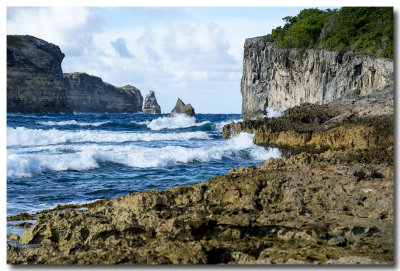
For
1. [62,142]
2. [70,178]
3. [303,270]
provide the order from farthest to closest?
1. [62,142]
2. [70,178]
3. [303,270]

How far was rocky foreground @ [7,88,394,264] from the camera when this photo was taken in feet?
12.3

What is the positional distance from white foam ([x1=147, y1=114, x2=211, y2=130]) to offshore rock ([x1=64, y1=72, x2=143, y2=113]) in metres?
47.6

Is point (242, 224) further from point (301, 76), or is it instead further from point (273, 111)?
point (273, 111)

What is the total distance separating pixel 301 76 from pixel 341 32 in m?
7.21

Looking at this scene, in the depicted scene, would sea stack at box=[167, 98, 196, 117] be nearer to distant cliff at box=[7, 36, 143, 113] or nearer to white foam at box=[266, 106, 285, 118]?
white foam at box=[266, 106, 285, 118]

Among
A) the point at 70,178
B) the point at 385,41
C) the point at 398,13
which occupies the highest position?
the point at 385,41

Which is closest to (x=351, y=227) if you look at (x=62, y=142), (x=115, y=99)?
(x=62, y=142)

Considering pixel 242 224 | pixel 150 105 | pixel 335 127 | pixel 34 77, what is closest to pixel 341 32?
pixel 335 127

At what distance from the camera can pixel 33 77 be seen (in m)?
57.0

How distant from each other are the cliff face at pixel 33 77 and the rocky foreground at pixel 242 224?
49456 mm

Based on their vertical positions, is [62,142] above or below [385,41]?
below

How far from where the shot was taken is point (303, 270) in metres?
3.46
